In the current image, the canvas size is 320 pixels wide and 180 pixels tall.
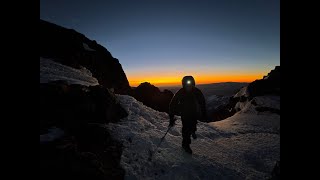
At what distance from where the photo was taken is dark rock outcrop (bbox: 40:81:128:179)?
505 centimetres

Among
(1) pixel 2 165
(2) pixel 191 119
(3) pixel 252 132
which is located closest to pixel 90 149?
(2) pixel 191 119

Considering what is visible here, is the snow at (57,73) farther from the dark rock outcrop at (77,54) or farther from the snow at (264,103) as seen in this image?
the snow at (264,103)

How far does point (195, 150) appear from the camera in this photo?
8492mm

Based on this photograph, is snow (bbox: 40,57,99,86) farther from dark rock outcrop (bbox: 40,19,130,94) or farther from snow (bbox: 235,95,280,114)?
snow (bbox: 235,95,280,114)

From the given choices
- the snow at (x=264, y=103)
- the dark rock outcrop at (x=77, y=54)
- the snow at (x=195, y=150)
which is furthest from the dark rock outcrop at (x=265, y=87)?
the dark rock outcrop at (x=77, y=54)

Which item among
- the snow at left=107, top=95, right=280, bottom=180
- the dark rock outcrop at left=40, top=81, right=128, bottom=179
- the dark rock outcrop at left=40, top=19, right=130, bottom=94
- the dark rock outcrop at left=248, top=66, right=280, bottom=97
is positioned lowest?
the snow at left=107, top=95, right=280, bottom=180

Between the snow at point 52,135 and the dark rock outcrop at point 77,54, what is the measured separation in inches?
190

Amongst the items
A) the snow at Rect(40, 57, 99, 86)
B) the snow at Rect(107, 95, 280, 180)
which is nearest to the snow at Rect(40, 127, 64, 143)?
the snow at Rect(40, 57, 99, 86)

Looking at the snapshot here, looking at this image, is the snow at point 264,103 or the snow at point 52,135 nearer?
the snow at point 52,135

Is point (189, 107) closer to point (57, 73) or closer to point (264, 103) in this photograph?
point (57, 73)

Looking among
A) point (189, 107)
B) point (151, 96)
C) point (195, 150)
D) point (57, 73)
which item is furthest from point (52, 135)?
point (151, 96)

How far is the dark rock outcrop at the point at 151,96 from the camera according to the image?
19.7m

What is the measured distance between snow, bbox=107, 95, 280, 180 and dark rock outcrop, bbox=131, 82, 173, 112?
738 cm

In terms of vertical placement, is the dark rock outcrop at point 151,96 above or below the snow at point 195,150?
above
